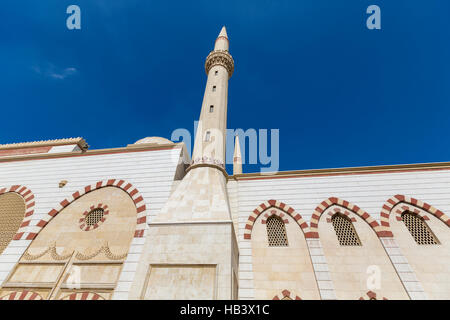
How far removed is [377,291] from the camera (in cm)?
752

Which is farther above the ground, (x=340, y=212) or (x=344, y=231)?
(x=340, y=212)

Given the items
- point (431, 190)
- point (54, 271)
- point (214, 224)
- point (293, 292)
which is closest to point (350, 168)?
point (431, 190)

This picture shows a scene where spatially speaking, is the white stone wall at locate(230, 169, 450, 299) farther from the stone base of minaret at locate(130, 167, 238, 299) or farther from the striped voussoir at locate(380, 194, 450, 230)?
the stone base of minaret at locate(130, 167, 238, 299)

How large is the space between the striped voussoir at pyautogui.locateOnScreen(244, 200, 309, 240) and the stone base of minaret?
186 centimetres

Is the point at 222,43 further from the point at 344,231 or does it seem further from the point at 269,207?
the point at 344,231

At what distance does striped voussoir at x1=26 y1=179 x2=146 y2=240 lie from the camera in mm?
8960

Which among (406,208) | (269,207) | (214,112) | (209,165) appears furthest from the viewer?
(214,112)

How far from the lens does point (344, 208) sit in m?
9.56

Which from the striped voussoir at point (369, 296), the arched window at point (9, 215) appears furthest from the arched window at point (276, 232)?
the arched window at point (9, 215)

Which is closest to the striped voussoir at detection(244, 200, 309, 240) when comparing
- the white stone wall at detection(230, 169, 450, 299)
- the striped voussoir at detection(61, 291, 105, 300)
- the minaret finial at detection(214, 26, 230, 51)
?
the white stone wall at detection(230, 169, 450, 299)

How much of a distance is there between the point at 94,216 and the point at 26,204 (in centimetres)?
371

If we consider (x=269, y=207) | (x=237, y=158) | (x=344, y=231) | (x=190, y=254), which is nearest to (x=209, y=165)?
(x=269, y=207)
